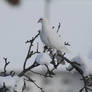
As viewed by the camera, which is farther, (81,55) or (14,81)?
(81,55)

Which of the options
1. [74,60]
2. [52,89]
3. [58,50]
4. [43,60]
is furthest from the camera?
[52,89]

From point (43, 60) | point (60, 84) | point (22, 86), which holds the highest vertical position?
point (43, 60)

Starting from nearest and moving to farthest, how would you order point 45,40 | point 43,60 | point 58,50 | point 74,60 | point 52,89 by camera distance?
point 43,60 < point 74,60 < point 58,50 < point 45,40 < point 52,89

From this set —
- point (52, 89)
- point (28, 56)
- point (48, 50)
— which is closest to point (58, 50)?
point (48, 50)

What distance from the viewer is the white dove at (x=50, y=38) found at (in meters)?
3.18

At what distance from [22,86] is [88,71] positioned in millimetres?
397

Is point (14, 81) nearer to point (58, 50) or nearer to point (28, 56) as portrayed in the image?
point (28, 56)

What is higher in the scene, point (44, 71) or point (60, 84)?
point (44, 71)

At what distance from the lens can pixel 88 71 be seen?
113 inches

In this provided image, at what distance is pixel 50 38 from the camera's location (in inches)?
133

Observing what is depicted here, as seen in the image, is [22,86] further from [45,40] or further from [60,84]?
[60,84]

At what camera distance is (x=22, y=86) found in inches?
112

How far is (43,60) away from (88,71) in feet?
0.99

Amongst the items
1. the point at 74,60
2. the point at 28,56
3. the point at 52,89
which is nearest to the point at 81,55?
the point at 74,60
